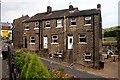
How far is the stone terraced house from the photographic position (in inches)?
1296

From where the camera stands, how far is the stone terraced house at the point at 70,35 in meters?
32.9

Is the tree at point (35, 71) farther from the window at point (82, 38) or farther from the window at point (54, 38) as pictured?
the window at point (54, 38)

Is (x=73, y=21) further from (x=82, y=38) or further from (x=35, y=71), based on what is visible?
(x=35, y=71)

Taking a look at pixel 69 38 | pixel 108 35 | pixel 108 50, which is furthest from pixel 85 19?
pixel 108 35

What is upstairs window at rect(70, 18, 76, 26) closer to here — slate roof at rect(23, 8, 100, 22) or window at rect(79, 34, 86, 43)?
slate roof at rect(23, 8, 100, 22)

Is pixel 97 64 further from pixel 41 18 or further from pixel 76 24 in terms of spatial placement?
pixel 41 18

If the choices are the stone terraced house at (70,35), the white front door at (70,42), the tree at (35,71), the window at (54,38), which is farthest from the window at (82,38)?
the tree at (35,71)

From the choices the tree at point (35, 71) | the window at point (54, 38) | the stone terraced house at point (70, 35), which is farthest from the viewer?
the window at point (54, 38)

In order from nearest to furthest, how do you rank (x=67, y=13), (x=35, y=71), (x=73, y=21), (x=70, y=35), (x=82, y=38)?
(x=35, y=71) → (x=82, y=38) → (x=73, y=21) → (x=70, y=35) → (x=67, y=13)

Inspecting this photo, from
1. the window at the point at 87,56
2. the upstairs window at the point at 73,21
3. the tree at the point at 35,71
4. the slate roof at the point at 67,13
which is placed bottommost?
A: the window at the point at 87,56

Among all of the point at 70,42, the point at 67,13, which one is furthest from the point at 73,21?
the point at 70,42

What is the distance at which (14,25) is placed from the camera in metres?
53.9

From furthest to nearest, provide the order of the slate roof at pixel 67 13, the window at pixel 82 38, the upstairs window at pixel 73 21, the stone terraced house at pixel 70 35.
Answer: the upstairs window at pixel 73 21, the slate roof at pixel 67 13, the window at pixel 82 38, the stone terraced house at pixel 70 35

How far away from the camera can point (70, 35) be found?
35312 millimetres
